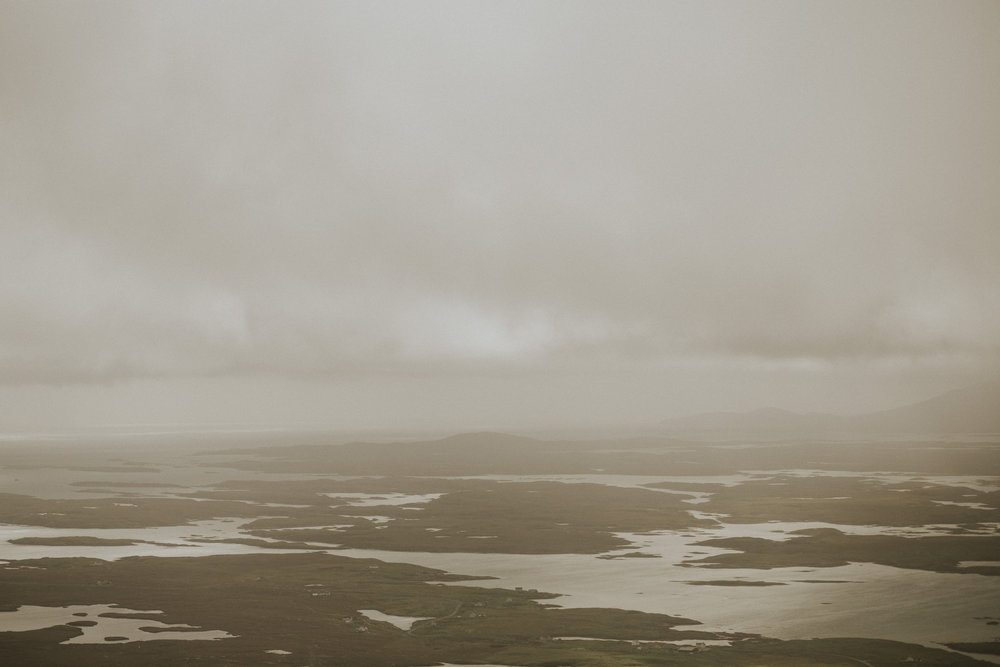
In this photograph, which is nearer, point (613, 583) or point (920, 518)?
point (613, 583)

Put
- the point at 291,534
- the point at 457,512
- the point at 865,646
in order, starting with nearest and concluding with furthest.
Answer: the point at 865,646, the point at 291,534, the point at 457,512

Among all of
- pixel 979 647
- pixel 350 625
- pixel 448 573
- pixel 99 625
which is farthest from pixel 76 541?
pixel 979 647

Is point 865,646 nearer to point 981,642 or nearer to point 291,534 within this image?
point 981,642

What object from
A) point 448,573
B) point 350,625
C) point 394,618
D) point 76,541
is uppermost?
point 76,541

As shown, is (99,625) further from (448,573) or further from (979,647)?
(979,647)

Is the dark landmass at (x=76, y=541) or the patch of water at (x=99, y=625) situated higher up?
the dark landmass at (x=76, y=541)

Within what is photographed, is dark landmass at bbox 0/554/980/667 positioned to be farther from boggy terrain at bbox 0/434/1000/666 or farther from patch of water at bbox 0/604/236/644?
patch of water at bbox 0/604/236/644

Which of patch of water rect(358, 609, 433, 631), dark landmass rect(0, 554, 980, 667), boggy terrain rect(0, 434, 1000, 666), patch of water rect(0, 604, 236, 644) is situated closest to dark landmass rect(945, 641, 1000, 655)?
boggy terrain rect(0, 434, 1000, 666)

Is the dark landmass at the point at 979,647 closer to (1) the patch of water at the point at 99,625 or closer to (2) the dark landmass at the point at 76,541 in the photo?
(1) the patch of water at the point at 99,625

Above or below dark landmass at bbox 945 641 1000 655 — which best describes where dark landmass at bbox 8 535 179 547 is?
above

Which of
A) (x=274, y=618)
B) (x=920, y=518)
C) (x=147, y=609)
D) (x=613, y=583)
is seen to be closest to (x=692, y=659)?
(x=613, y=583)

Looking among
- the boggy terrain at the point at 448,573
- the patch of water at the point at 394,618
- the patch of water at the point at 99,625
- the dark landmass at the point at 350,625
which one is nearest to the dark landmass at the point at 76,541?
the boggy terrain at the point at 448,573
